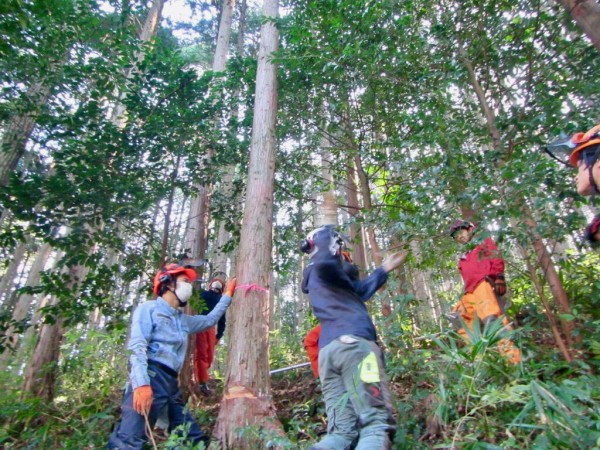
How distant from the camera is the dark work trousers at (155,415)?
312cm

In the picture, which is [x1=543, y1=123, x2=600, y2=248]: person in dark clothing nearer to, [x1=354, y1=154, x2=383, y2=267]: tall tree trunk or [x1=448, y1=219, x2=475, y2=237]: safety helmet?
[x1=448, y1=219, x2=475, y2=237]: safety helmet

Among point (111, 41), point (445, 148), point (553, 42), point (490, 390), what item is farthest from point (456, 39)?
point (111, 41)

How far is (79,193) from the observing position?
5086 mm

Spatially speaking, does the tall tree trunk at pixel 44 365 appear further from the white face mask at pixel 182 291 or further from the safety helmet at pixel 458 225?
the safety helmet at pixel 458 225

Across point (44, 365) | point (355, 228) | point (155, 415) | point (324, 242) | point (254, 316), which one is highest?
point (355, 228)

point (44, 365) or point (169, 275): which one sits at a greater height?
point (169, 275)

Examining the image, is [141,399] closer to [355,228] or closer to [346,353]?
[346,353]

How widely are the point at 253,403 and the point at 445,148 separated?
10.2 ft

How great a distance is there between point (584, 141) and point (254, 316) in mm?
3092

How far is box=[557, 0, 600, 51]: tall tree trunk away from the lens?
159 inches

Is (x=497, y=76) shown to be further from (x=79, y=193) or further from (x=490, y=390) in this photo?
(x=79, y=193)

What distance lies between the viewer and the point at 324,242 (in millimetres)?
3381

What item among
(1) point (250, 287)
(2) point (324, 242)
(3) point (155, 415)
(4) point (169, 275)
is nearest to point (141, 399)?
(3) point (155, 415)

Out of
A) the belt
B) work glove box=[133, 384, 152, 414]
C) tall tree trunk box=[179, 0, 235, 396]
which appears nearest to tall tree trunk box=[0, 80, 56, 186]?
tall tree trunk box=[179, 0, 235, 396]
